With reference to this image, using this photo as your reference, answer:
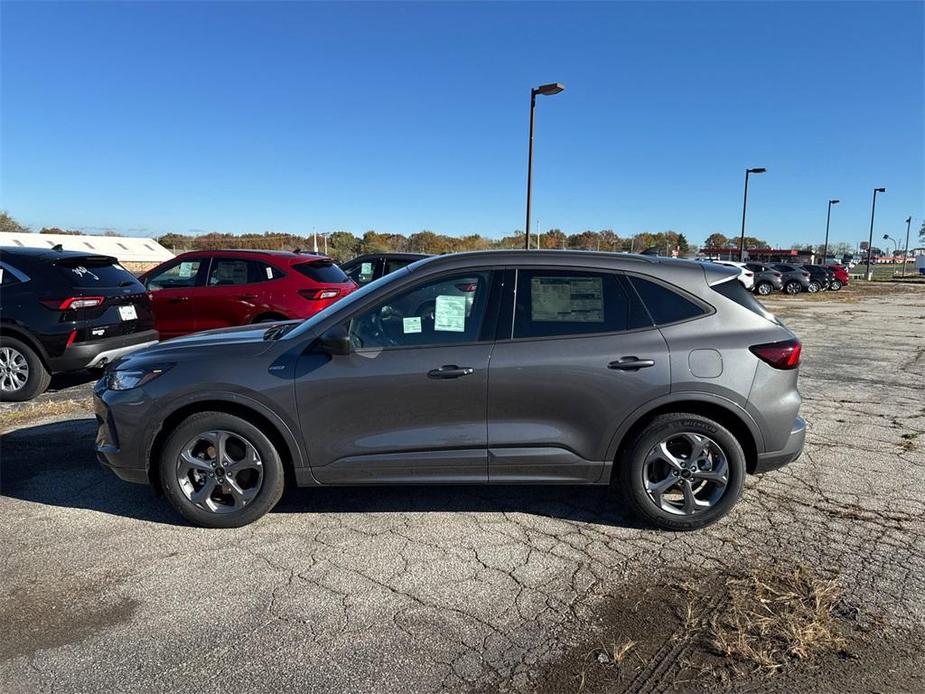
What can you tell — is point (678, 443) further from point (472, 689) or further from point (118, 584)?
point (118, 584)

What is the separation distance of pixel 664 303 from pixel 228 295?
6883 millimetres

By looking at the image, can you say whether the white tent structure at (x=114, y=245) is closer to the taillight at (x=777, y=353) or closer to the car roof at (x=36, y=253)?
the car roof at (x=36, y=253)

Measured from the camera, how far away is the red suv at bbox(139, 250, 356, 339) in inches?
348

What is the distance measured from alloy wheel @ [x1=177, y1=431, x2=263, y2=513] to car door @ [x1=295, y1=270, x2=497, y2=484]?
40 centimetres

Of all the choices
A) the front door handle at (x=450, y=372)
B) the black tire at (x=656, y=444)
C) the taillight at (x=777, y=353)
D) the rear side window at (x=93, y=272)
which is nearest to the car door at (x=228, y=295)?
the rear side window at (x=93, y=272)

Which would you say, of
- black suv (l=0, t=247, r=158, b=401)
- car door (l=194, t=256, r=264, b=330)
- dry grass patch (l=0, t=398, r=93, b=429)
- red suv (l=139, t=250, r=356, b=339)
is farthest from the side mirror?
car door (l=194, t=256, r=264, b=330)

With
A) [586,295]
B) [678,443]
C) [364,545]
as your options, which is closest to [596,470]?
[678,443]

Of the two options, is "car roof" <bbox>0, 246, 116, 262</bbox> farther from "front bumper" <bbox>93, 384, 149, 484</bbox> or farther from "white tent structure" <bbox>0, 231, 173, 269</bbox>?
"white tent structure" <bbox>0, 231, 173, 269</bbox>

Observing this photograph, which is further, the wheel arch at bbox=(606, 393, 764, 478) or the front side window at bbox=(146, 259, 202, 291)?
the front side window at bbox=(146, 259, 202, 291)

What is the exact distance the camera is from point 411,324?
3766 millimetres

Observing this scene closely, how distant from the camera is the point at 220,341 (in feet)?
13.2

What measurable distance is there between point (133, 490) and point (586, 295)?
3.41 meters

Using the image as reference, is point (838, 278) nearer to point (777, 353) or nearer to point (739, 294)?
point (739, 294)

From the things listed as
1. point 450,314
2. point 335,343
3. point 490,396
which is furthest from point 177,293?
point 490,396
